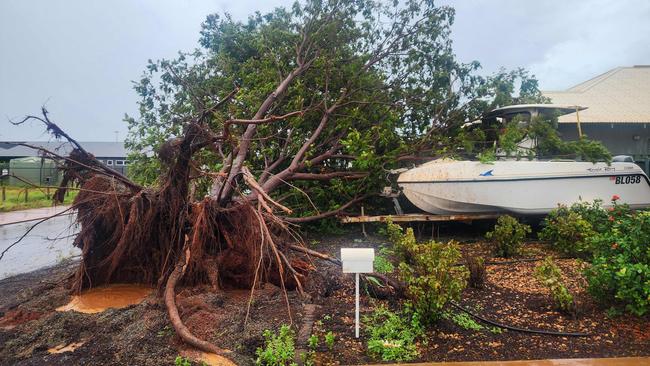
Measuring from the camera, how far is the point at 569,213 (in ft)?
25.0

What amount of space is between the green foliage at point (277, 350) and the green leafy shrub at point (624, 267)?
9.86 ft

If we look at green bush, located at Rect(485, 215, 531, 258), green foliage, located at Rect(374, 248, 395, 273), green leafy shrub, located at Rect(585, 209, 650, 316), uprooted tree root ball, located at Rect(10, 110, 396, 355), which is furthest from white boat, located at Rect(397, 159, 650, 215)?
uprooted tree root ball, located at Rect(10, 110, 396, 355)

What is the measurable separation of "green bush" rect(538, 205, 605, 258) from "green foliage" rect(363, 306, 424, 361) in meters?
3.22

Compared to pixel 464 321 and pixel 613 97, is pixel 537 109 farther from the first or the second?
pixel 613 97

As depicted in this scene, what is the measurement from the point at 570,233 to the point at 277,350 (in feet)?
16.6

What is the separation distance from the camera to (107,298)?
5926 mm

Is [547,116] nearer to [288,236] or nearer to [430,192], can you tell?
[430,192]

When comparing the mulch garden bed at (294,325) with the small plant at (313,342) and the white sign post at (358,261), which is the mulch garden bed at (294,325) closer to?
the small plant at (313,342)

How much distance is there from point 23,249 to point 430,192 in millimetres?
Result: 8296

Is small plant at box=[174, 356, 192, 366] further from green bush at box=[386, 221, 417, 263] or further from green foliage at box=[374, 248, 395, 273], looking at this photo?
green foliage at box=[374, 248, 395, 273]

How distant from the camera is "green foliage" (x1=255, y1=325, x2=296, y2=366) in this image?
3.80 meters

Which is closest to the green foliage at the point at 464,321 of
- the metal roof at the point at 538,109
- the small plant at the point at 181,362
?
the small plant at the point at 181,362

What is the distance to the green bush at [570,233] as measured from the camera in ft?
22.7

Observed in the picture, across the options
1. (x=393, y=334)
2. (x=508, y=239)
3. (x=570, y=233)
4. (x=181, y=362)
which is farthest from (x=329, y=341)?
(x=570, y=233)
